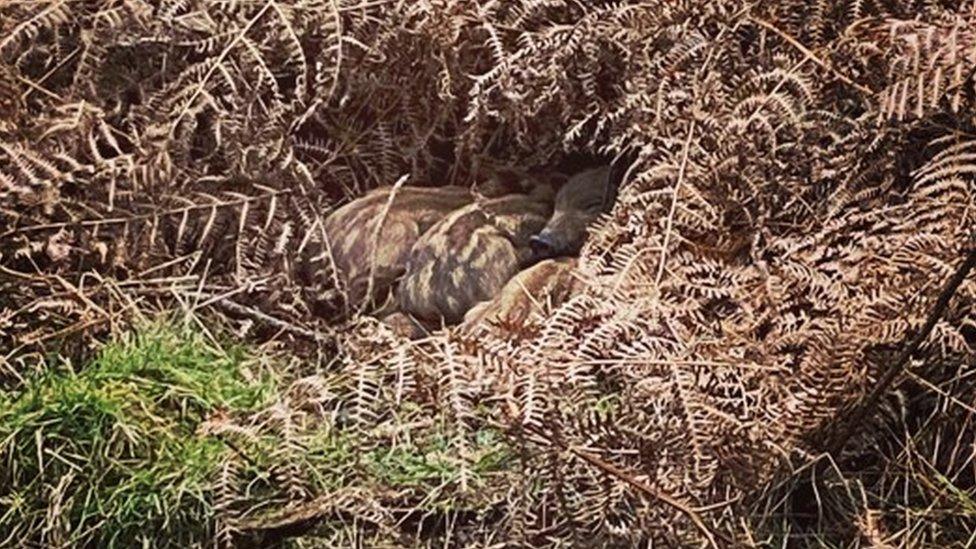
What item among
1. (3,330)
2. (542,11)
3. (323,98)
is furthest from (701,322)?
(3,330)

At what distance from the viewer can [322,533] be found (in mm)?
3406

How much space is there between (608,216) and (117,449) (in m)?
1.24

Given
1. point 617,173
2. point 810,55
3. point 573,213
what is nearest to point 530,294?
point 573,213

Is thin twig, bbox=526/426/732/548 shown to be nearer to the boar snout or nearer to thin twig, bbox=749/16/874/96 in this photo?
the boar snout

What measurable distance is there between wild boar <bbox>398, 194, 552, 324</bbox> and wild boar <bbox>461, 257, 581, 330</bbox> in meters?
0.07

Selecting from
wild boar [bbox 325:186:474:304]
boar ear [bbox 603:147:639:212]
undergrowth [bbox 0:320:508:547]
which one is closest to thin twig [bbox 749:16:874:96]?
boar ear [bbox 603:147:639:212]

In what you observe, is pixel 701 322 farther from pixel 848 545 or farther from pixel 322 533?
pixel 322 533

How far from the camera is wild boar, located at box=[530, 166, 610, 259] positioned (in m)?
4.02

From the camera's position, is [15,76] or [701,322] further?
[15,76]

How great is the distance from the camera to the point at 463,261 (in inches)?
159

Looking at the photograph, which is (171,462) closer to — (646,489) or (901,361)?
(646,489)

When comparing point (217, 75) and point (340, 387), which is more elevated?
point (217, 75)

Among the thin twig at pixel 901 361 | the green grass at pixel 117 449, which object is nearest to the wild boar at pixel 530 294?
the green grass at pixel 117 449

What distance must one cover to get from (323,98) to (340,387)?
1032 millimetres
